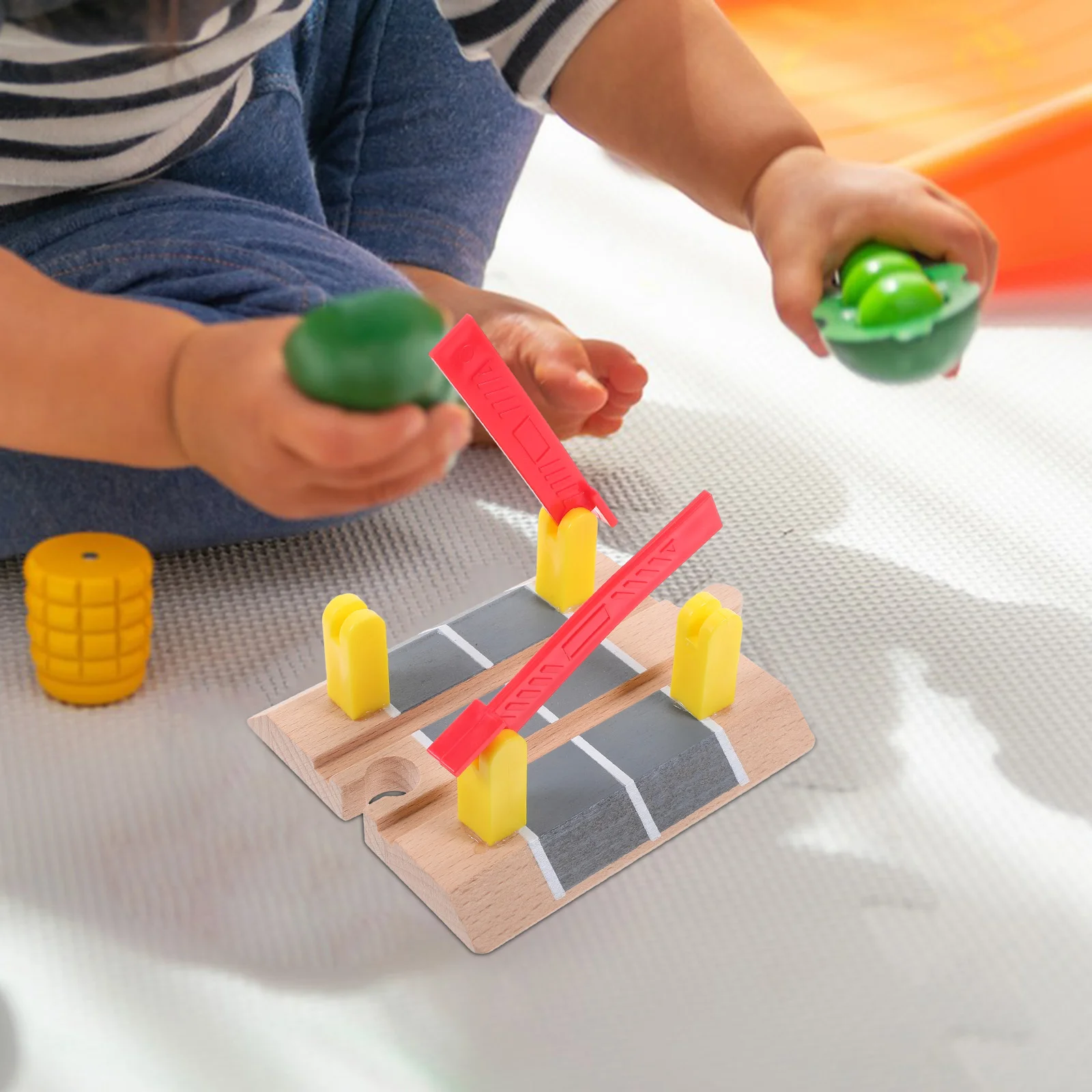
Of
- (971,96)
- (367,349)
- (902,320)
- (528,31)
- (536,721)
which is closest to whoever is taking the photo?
(367,349)

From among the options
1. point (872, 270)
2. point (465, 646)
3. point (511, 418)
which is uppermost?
point (872, 270)

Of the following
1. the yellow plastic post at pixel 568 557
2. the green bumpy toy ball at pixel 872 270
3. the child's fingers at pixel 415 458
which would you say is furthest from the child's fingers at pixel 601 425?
the child's fingers at pixel 415 458

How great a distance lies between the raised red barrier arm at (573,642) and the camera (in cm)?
50

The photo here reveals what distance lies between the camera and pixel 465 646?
0.62m

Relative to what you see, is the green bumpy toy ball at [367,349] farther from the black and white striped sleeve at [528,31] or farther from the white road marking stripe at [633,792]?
the black and white striped sleeve at [528,31]

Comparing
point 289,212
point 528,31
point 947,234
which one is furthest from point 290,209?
point 947,234

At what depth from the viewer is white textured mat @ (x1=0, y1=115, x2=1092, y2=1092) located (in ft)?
1.54

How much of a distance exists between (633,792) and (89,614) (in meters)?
0.23

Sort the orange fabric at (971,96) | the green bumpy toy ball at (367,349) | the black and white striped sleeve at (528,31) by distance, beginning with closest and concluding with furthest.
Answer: the green bumpy toy ball at (367,349) → the black and white striped sleeve at (528,31) → the orange fabric at (971,96)

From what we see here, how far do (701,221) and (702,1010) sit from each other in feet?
2.31

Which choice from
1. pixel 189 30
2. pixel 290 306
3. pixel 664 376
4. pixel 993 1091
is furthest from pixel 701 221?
pixel 993 1091

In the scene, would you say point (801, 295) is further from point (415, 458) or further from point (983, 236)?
point (415, 458)

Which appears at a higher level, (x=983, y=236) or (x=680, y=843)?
(x=983, y=236)

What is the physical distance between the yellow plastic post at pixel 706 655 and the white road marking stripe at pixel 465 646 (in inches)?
3.3
